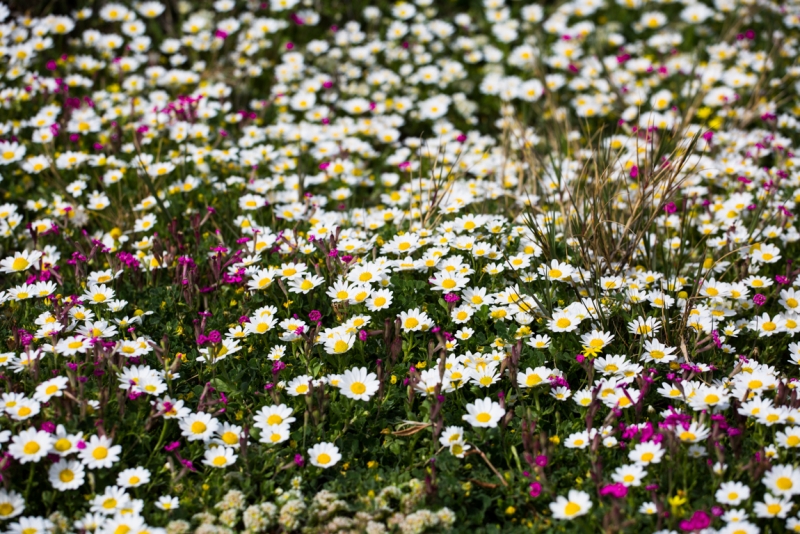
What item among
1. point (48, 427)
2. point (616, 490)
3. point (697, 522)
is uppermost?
point (48, 427)

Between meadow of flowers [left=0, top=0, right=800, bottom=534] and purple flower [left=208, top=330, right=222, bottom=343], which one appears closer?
meadow of flowers [left=0, top=0, right=800, bottom=534]

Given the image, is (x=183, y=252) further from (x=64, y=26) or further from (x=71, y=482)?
(x=64, y=26)

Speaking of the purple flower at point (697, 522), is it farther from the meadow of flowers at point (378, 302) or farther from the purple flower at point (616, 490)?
the purple flower at point (616, 490)

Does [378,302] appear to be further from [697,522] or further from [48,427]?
[697,522]

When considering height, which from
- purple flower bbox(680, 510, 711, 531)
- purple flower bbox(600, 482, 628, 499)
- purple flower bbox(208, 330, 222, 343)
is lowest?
purple flower bbox(680, 510, 711, 531)

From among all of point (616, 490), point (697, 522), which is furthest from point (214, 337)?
point (697, 522)

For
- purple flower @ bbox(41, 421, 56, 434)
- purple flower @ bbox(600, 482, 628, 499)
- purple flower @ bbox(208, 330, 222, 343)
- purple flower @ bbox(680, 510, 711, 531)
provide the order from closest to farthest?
purple flower @ bbox(680, 510, 711, 531), purple flower @ bbox(600, 482, 628, 499), purple flower @ bbox(41, 421, 56, 434), purple flower @ bbox(208, 330, 222, 343)

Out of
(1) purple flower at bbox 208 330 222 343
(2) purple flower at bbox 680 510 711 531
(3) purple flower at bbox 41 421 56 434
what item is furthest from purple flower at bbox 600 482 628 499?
(3) purple flower at bbox 41 421 56 434

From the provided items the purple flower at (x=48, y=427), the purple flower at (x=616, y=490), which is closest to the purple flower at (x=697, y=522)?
the purple flower at (x=616, y=490)

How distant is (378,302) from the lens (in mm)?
3547

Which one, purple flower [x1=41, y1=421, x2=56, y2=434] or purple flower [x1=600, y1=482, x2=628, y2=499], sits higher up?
purple flower [x1=41, y1=421, x2=56, y2=434]

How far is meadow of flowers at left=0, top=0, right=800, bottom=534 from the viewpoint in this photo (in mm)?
2850

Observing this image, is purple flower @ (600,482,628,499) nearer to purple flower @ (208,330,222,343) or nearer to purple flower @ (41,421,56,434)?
purple flower @ (208,330,222,343)

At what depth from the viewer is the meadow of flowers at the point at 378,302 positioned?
2.85 m
